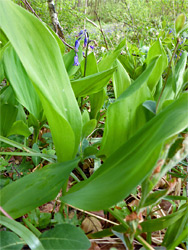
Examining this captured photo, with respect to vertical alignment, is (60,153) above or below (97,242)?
above

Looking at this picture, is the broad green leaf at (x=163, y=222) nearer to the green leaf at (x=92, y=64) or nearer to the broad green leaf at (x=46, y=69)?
the broad green leaf at (x=46, y=69)

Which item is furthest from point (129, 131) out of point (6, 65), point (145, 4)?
point (145, 4)

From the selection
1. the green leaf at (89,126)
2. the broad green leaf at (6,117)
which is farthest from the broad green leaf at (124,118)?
the broad green leaf at (6,117)

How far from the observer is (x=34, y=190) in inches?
20.4

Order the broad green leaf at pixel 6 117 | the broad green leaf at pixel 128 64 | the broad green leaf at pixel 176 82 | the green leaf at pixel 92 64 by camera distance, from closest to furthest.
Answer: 1. the broad green leaf at pixel 176 82
2. the broad green leaf at pixel 6 117
3. the green leaf at pixel 92 64
4. the broad green leaf at pixel 128 64

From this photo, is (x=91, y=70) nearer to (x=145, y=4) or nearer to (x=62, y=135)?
(x=62, y=135)

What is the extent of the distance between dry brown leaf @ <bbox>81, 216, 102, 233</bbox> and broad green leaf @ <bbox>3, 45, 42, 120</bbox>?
0.40 metres

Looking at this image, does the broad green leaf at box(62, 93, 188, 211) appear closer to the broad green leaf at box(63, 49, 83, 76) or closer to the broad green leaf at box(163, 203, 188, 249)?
the broad green leaf at box(163, 203, 188, 249)

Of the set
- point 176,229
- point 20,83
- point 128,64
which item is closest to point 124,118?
point 176,229

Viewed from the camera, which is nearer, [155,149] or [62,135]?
[155,149]

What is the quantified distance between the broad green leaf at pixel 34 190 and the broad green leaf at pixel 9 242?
1.6 inches

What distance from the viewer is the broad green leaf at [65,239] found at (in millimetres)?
461

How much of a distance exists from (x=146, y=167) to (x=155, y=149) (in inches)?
1.2

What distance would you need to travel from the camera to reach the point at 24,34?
534 mm
